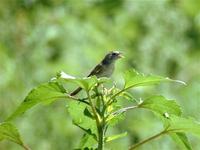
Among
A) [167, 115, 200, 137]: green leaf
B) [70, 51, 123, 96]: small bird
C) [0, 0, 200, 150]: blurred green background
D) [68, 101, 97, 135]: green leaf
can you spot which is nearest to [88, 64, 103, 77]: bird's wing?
[70, 51, 123, 96]: small bird

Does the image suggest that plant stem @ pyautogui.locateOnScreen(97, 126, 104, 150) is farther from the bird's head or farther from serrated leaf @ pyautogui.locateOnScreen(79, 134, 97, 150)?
the bird's head

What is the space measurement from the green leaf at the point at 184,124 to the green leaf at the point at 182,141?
0.14 ft

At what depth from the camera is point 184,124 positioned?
2096mm

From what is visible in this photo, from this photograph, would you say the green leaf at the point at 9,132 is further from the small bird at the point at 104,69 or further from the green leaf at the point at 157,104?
the small bird at the point at 104,69

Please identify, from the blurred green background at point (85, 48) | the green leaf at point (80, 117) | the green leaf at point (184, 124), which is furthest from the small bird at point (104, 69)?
the blurred green background at point (85, 48)

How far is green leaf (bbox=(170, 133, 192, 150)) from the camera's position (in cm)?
215

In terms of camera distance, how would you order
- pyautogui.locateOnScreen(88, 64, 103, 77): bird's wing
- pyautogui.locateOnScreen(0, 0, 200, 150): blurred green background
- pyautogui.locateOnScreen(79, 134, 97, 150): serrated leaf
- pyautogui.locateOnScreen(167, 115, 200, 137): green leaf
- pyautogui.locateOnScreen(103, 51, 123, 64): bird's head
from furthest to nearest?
1. pyautogui.locateOnScreen(0, 0, 200, 150): blurred green background
2. pyautogui.locateOnScreen(103, 51, 123, 64): bird's head
3. pyautogui.locateOnScreen(88, 64, 103, 77): bird's wing
4. pyautogui.locateOnScreen(79, 134, 97, 150): serrated leaf
5. pyautogui.locateOnScreen(167, 115, 200, 137): green leaf

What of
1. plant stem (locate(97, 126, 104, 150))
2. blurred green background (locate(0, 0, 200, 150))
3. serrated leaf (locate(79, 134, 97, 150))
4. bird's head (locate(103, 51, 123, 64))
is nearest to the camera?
plant stem (locate(97, 126, 104, 150))

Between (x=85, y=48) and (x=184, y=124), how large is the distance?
748cm

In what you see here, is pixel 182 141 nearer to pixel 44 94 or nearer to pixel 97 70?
pixel 44 94

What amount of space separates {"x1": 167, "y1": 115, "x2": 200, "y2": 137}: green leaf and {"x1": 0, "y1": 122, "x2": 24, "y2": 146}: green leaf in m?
0.48

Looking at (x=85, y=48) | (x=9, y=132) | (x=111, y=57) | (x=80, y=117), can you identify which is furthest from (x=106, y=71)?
(x=85, y=48)

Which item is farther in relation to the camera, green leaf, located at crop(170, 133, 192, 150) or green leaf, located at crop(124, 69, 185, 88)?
green leaf, located at crop(170, 133, 192, 150)

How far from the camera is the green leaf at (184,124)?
2.09m
